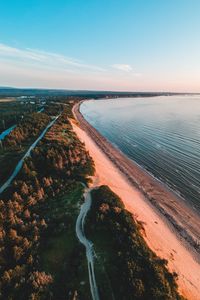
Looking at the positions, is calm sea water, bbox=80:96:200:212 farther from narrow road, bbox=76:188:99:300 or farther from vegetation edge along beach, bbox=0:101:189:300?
narrow road, bbox=76:188:99:300

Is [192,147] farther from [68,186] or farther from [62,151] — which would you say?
[68,186]

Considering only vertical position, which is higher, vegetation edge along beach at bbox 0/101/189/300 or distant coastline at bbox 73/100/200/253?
vegetation edge along beach at bbox 0/101/189/300

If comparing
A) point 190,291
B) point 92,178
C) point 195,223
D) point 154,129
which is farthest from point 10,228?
point 154,129

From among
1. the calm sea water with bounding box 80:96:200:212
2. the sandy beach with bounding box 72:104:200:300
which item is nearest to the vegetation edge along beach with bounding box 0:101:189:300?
the sandy beach with bounding box 72:104:200:300

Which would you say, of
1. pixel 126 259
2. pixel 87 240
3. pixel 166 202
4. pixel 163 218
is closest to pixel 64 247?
pixel 87 240

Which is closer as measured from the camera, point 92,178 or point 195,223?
point 195,223

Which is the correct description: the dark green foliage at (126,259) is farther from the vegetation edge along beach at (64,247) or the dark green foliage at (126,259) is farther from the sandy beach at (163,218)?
the sandy beach at (163,218)
